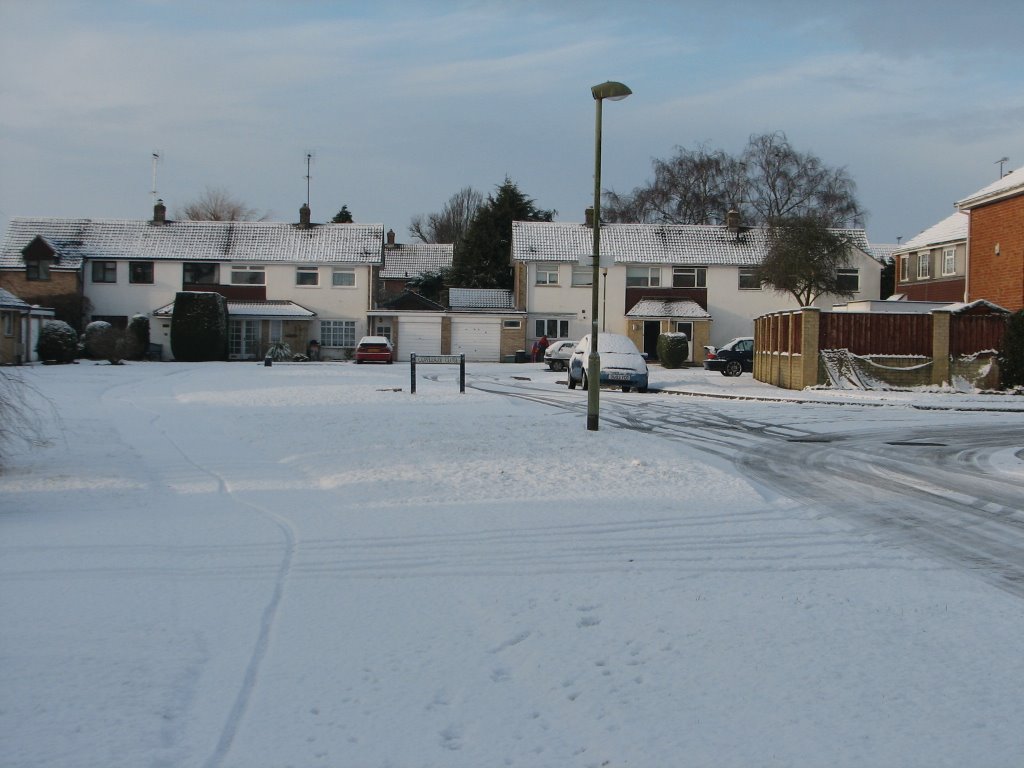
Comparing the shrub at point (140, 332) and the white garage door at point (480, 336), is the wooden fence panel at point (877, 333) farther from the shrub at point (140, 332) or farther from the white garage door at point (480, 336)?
the shrub at point (140, 332)

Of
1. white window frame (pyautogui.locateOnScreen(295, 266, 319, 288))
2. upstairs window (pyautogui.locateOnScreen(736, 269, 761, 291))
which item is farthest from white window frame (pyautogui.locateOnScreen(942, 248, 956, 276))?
white window frame (pyautogui.locateOnScreen(295, 266, 319, 288))

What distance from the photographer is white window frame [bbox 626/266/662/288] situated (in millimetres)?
54156

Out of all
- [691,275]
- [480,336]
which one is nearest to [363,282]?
[480,336]

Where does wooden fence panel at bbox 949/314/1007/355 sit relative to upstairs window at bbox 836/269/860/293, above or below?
below

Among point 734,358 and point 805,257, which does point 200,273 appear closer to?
point 734,358

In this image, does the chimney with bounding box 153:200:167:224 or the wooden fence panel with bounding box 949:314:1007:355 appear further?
the chimney with bounding box 153:200:167:224

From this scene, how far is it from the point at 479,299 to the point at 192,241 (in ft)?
53.1

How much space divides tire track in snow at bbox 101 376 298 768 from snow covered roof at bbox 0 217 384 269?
4452 cm

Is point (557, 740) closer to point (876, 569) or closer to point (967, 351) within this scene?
point (876, 569)

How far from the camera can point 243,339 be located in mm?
51688

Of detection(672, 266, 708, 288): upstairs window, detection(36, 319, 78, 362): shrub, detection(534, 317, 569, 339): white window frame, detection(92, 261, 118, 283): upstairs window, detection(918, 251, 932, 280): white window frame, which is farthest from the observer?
detection(672, 266, 708, 288): upstairs window

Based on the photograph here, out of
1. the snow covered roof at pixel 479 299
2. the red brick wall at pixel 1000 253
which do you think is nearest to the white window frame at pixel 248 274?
the snow covered roof at pixel 479 299

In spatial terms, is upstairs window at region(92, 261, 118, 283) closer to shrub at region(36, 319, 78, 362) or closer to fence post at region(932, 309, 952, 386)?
shrub at region(36, 319, 78, 362)

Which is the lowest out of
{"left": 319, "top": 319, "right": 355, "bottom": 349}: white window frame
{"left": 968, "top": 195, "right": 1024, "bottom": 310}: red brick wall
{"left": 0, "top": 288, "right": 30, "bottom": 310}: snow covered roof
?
{"left": 319, "top": 319, "right": 355, "bottom": 349}: white window frame
